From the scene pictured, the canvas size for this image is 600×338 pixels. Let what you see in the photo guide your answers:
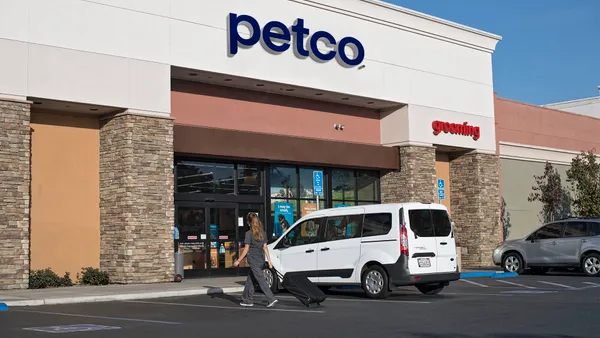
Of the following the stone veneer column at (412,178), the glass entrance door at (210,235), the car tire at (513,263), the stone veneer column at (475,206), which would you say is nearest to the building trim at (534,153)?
the stone veneer column at (475,206)

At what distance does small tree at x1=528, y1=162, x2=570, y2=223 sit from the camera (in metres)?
35.1

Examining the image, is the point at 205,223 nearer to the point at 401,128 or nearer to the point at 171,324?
the point at 401,128

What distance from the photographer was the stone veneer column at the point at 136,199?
71.1 ft

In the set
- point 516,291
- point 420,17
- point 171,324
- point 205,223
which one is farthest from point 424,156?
point 171,324

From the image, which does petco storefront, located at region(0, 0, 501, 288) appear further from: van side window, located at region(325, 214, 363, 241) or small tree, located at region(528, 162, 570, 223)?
van side window, located at region(325, 214, 363, 241)

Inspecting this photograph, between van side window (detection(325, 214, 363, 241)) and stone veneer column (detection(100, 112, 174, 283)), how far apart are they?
5824 millimetres

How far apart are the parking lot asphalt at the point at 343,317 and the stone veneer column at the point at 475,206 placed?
13.5 metres

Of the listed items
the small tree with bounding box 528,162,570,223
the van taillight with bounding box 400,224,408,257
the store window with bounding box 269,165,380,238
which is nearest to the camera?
the van taillight with bounding box 400,224,408,257

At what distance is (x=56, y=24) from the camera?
67.4 ft

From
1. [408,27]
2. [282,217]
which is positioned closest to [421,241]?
[282,217]

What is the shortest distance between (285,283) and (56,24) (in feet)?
32.2

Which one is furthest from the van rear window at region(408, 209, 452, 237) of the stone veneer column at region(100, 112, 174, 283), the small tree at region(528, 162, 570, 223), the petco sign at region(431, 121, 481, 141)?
the small tree at region(528, 162, 570, 223)

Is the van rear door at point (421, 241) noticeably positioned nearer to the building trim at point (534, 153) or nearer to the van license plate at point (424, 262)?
the van license plate at point (424, 262)

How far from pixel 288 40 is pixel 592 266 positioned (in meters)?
11.6
